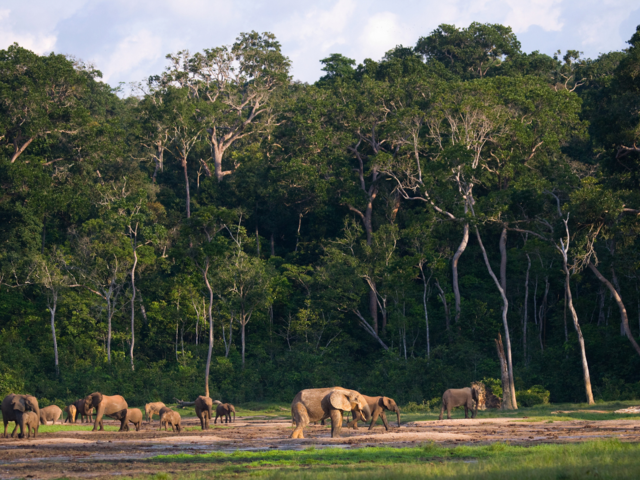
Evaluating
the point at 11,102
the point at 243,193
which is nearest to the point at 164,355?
the point at 243,193

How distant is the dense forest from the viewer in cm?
4128

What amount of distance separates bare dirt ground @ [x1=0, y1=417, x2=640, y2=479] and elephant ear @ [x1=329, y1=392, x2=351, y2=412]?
0.91 meters

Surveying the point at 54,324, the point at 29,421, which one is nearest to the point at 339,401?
the point at 29,421

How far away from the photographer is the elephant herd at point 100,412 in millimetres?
23109

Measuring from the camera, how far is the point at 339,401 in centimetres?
2194

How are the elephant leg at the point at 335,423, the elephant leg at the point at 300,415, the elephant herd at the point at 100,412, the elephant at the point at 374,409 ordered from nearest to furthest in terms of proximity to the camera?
the elephant leg at the point at 335,423 → the elephant leg at the point at 300,415 → the elephant herd at the point at 100,412 → the elephant at the point at 374,409

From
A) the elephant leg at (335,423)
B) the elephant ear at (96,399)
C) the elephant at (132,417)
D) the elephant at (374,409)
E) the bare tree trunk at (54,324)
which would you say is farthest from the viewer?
the bare tree trunk at (54,324)

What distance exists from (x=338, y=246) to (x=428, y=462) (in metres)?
40.2

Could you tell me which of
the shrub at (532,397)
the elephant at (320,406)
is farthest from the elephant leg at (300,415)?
the shrub at (532,397)

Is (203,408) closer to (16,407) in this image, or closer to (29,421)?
(29,421)

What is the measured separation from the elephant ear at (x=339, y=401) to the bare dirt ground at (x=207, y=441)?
2.99ft

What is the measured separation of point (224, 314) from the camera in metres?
50.2

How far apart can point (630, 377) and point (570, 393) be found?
3.35 meters

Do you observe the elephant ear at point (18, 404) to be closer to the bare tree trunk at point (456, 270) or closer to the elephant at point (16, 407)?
the elephant at point (16, 407)
